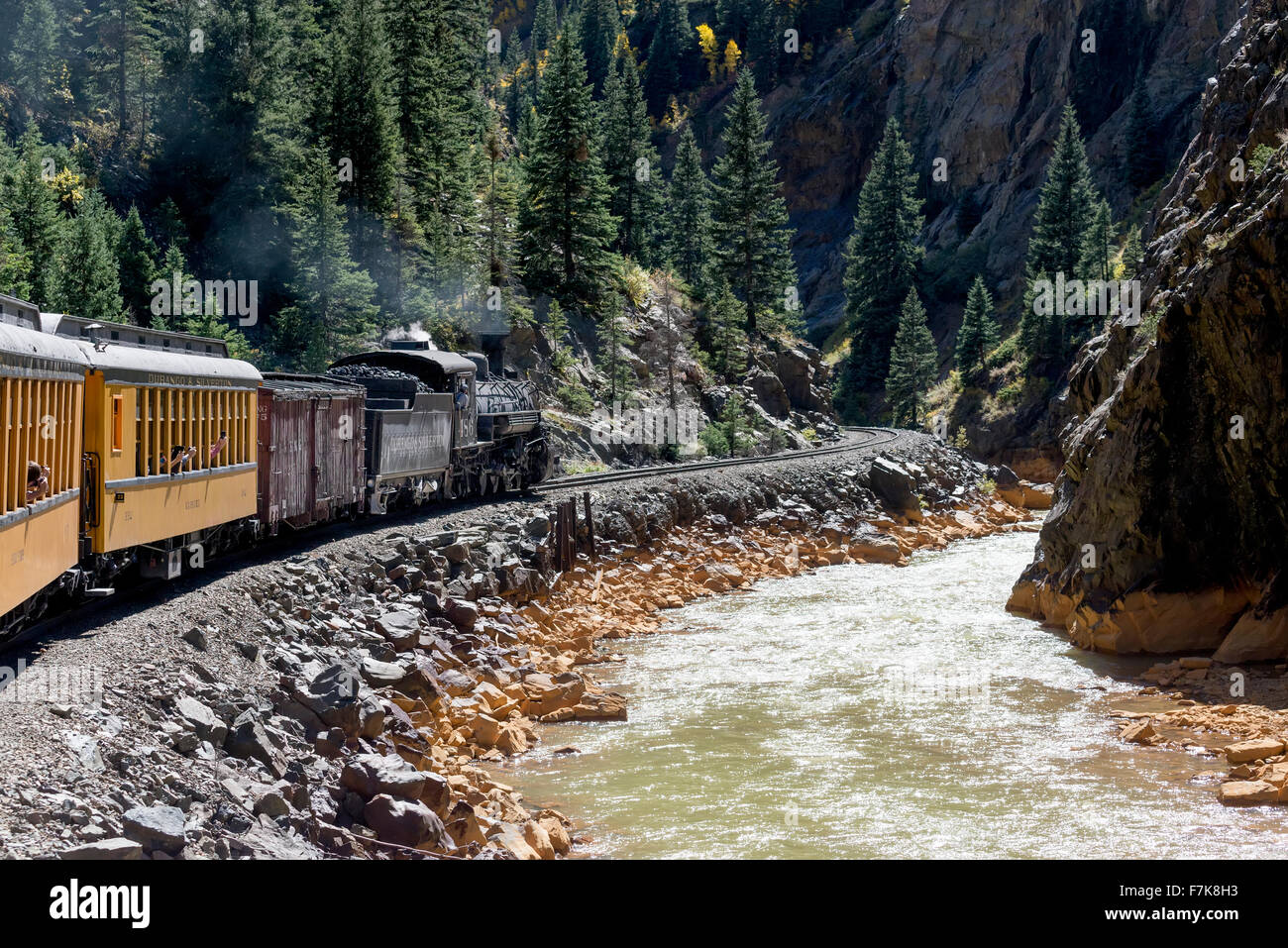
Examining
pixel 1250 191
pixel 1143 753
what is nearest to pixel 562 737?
pixel 1143 753

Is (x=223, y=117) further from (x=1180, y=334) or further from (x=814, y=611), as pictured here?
(x=1180, y=334)

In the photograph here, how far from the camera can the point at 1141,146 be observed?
239 feet

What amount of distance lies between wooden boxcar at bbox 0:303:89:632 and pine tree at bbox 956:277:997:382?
6253 cm

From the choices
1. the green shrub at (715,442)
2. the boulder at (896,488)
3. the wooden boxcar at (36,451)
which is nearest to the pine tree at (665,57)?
the green shrub at (715,442)

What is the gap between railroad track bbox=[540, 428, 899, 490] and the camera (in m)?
33.3

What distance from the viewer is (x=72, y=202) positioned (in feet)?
141

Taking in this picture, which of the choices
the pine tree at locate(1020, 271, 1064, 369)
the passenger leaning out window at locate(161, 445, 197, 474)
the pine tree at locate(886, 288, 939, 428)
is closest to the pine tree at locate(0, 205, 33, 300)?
the passenger leaning out window at locate(161, 445, 197, 474)

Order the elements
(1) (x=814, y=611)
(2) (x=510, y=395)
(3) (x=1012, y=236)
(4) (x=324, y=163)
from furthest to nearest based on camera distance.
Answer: (3) (x=1012, y=236), (4) (x=324, y=163), (2) (x=510, y=395), (1) (x=814, y=611)

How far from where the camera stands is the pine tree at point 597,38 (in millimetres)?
127875

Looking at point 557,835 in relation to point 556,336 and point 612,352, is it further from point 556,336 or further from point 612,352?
point 612,352

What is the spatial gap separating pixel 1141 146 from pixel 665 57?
255 ft

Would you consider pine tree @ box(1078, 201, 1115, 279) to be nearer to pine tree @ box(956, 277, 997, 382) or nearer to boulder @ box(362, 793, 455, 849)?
pine tree @ box(956, 277, 997, 382)

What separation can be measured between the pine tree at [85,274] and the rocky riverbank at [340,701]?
61.5 ft

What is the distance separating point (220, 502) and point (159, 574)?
1.58 metres
